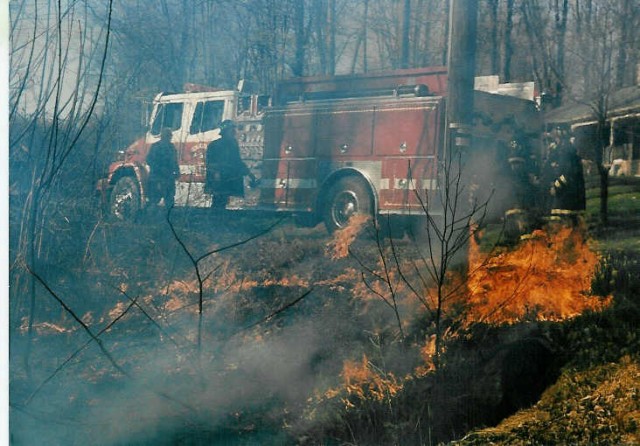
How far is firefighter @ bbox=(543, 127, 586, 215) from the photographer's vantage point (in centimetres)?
513

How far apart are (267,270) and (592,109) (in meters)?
2.49

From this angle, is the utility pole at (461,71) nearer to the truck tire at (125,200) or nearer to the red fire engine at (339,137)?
the red fire engine at (339,137)

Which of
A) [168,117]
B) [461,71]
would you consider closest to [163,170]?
[168,117]

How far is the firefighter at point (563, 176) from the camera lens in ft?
16.8

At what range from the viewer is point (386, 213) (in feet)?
18.7

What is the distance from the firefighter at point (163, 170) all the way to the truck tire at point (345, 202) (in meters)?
1.42

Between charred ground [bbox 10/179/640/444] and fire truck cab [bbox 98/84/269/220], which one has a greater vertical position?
fire truck cab [bbox 98/84/269/220]

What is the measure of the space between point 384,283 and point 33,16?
12.6 ft

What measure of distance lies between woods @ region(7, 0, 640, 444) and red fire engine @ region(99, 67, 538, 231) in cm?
12

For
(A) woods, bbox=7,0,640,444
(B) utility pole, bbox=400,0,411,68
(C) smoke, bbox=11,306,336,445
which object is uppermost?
(B) utility pole, bbox=400,0,411,68

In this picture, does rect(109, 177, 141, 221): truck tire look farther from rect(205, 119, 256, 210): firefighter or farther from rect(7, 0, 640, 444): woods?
rect(205, 119, 256, 210): firefighter

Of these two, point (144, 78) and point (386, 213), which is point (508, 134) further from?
point (144, 78)

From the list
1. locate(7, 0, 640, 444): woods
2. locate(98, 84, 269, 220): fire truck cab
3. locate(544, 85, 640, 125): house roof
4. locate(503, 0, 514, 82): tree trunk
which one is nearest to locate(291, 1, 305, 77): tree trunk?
locate(7, 0, 640, 444): woods

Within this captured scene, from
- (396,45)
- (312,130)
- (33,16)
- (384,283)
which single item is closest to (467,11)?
(396,45)
